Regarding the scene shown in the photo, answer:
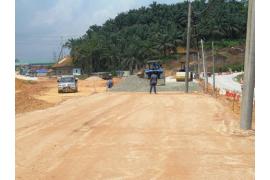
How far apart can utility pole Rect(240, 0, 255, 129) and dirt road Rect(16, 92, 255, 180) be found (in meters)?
0.47

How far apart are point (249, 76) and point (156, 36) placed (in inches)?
3857

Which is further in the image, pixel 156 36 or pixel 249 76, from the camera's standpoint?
pixel 156 36

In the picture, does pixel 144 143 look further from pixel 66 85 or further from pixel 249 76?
pixel 66 85

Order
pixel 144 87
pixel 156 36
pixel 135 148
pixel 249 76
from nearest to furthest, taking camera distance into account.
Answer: pixel 135 148, pixel 249 76, pixel 144 87, pixel 156 36

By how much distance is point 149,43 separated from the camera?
106m

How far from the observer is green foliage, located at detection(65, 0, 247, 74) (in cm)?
9931

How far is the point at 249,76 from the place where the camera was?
11.2m

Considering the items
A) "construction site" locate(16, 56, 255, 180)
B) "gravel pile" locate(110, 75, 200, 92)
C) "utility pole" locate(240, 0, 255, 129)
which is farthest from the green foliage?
"utility pole" locate(240, 0, 255, 129)

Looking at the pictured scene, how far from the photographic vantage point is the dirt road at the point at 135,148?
7824mm

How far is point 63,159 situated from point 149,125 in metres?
5.12

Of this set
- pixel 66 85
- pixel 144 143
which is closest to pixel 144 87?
pixel 66 85
